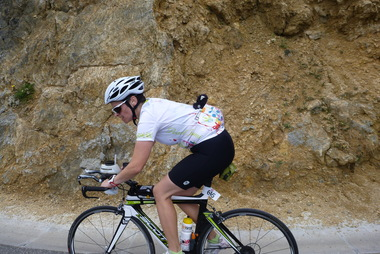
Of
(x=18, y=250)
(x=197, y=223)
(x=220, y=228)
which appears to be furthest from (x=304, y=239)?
(x=18, y=250)

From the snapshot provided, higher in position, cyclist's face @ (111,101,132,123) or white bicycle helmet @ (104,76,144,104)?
white bicycle helmet @ (104,76,144,104)

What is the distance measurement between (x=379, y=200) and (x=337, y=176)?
2.14ft

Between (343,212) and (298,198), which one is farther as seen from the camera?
(298,198)

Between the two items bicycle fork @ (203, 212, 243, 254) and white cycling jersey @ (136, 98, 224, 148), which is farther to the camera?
bicycle fork @ (203, 212, 243, 254)

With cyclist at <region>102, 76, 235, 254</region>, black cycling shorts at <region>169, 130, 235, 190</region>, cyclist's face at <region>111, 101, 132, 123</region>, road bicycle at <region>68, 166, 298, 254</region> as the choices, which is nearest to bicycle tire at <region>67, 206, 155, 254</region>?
road bicycle at <region>68, 166, 298, 254</region>

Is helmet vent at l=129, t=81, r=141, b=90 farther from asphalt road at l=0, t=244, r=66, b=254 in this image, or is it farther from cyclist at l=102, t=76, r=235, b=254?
asphalt road at l=0, t=244, r=66, b=254

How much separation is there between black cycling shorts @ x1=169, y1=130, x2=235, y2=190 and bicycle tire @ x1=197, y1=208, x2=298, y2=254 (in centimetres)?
48

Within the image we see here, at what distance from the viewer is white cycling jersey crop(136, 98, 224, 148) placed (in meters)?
2.40

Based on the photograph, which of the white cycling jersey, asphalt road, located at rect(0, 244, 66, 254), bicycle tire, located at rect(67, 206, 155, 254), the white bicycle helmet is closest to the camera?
the white cycling jersey

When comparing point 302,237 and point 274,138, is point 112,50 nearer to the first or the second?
point 274,138

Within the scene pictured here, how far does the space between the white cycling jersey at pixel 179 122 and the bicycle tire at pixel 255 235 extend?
0.80 meters

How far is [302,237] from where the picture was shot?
3545mm

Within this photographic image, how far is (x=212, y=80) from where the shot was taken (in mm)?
5781

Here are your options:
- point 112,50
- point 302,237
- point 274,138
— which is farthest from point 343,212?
point 112,50
